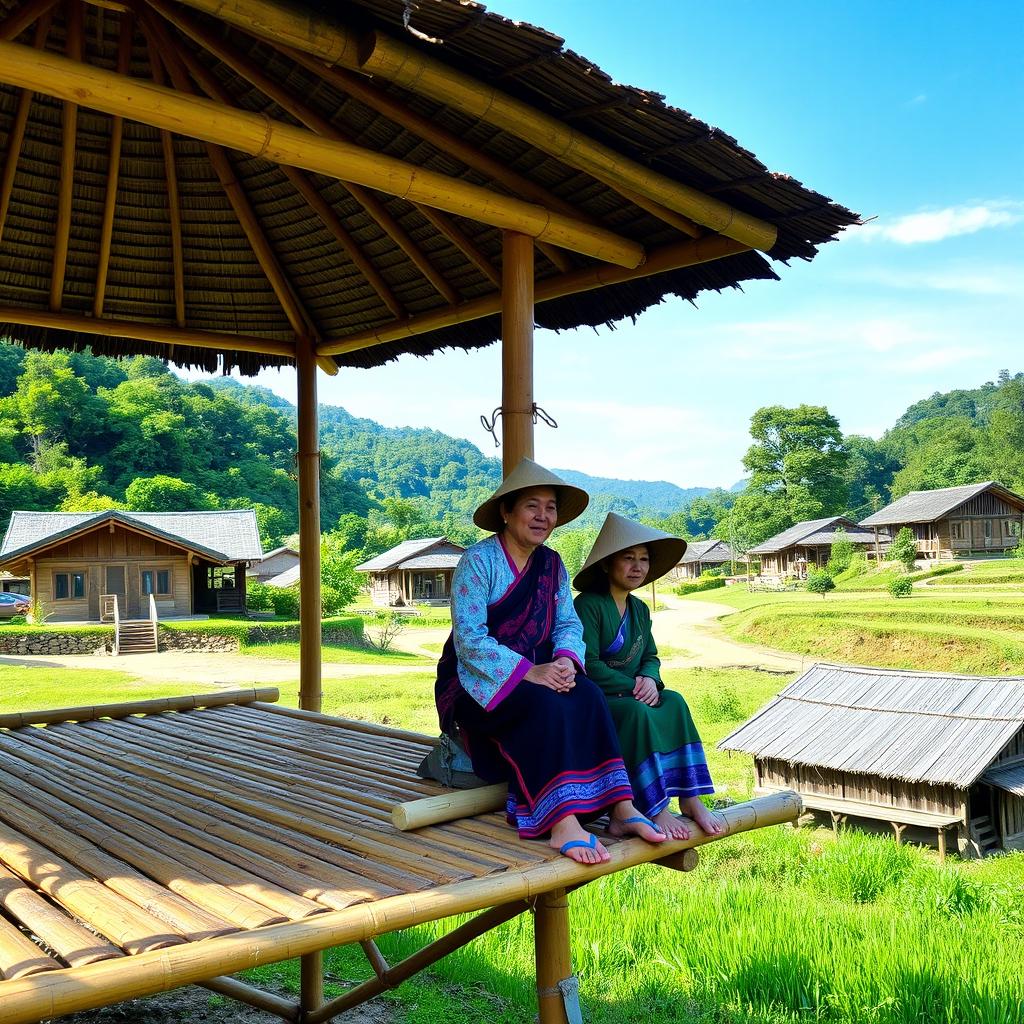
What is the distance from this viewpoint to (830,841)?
38.2ft

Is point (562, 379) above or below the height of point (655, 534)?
above

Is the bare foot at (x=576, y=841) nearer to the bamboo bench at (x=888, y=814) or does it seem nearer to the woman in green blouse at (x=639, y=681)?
the woman in green blouse at (x=639, y=681)

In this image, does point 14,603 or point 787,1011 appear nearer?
point 787,1011

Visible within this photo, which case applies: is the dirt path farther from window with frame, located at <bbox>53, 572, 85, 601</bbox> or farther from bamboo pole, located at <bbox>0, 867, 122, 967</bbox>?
bamboo pole, located at <bbox>0, 867, 122, 967</bbox>

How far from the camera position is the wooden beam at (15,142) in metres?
3.58

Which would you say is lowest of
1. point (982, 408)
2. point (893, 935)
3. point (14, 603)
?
point (893, 935)

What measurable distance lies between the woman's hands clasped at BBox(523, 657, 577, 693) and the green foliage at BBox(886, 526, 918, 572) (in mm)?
32102

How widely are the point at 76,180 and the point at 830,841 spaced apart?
1112 cm

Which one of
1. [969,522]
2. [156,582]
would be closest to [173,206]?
[156,582]

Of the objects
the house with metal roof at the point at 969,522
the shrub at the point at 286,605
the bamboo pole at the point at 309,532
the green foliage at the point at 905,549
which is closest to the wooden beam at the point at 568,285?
the bamboo pole at the point at 309,532

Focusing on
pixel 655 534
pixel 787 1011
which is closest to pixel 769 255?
pixel 655 534

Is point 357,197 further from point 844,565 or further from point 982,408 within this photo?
point 982,408

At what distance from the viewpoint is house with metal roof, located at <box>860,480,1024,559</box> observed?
31.8 metres

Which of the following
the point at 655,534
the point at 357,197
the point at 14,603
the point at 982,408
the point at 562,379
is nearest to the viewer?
the point at 655,534
